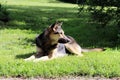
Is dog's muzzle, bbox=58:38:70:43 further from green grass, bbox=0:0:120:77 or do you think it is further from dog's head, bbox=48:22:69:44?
green grass, bbox=0:0:120:77

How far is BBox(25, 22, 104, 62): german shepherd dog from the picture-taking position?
383 inches

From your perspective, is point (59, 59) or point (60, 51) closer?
point (59, 59)

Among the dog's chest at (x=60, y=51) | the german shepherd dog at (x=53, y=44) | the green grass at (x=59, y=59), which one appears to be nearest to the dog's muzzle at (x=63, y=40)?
the german shepherd dog at (x=53, y=44)

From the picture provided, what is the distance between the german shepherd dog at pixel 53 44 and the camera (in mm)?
9719

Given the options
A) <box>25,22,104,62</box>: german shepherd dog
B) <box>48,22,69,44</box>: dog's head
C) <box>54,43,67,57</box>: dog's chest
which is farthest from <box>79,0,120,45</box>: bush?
<box>48,22,69,44</box>: dog's head

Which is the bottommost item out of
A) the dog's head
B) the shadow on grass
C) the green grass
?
the shadow on grass

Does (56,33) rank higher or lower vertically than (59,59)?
higher

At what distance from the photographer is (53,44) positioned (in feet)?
32.8

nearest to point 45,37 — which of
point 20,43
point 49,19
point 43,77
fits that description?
point 43,77

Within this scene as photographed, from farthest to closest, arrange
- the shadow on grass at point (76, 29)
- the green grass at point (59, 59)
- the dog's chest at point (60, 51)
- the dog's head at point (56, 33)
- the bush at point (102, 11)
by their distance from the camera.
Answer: the bush at point (102, 11) → the shadow on grass at point (76, 29) → the dog's chest at point (60, 51) → the dog's head at point (56, 33) → the green grass at point (59, 59)

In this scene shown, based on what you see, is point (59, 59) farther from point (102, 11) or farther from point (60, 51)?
point (102, 11)

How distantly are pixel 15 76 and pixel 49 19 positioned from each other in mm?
11501

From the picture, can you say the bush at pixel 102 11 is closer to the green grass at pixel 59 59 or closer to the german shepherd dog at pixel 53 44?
the green grass at pixel 59 59

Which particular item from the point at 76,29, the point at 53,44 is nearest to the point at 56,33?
the point at 53,44
